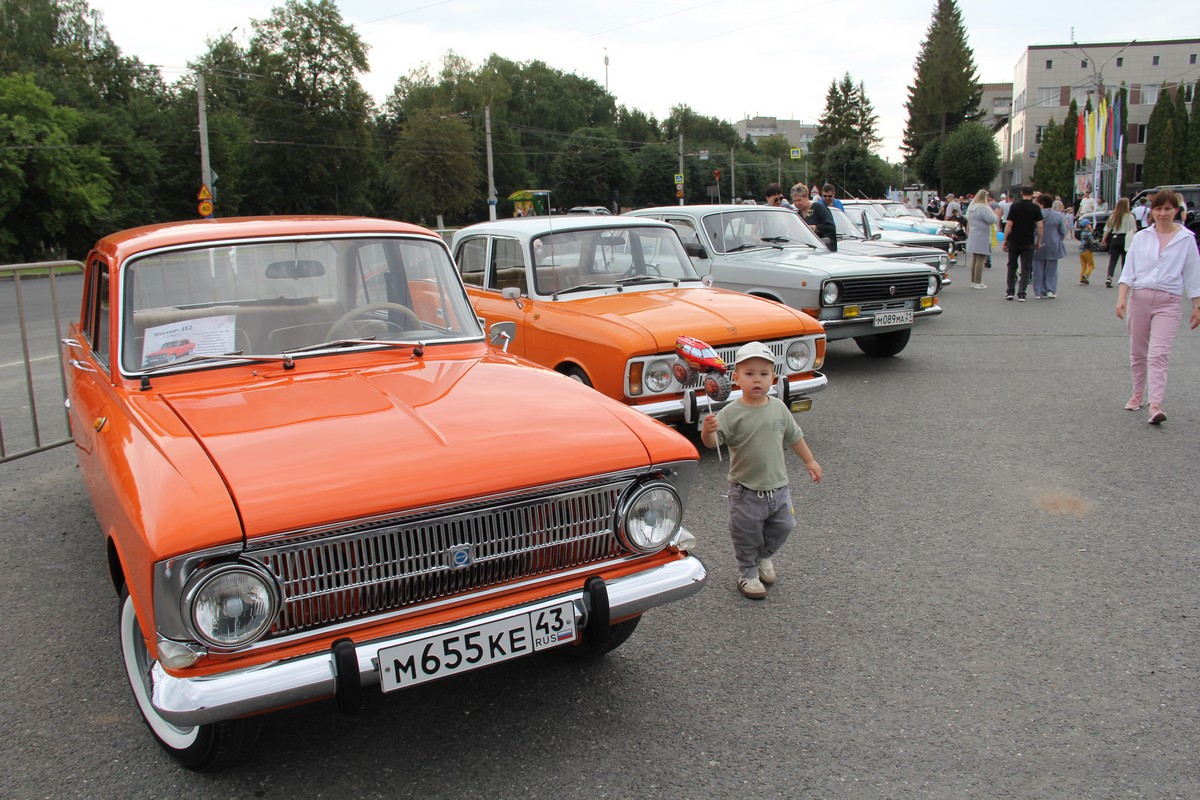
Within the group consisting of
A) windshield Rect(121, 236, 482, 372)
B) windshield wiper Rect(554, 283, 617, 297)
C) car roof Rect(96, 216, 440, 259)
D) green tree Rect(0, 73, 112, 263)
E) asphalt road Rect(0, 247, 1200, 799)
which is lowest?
asphalt road Rect(0, 247, 1200, 799)

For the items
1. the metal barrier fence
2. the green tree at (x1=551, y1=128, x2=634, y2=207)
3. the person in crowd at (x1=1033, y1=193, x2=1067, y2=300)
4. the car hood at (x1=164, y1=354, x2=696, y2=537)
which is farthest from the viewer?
the green tree at (x1=551, y1=128, x2=634, y2=207)

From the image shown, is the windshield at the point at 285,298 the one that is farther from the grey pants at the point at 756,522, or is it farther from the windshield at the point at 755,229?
the windshield at the point at 755,229

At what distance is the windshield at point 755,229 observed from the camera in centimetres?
1037

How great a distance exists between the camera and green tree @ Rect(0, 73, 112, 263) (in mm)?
39812

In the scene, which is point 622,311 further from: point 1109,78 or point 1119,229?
point 1109,78

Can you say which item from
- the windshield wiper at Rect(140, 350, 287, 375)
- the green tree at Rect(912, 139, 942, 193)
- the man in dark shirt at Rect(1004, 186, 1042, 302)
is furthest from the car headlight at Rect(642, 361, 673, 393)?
the green tree at Rect(912, 139, 942, 193)

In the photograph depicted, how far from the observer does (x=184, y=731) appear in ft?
9.77

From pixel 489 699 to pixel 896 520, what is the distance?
285 cm

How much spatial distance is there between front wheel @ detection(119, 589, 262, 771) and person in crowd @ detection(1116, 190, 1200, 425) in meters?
6.85

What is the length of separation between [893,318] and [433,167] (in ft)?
243

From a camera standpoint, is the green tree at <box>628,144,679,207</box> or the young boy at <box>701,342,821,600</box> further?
the green tree at <box>628,144,679,207</box>

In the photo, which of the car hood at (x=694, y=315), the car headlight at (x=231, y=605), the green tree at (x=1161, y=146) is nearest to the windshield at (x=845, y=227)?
the car hood at (x=694, y=315)

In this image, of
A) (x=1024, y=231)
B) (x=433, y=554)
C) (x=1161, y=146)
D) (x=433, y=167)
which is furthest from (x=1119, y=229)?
(x=433, y=167)

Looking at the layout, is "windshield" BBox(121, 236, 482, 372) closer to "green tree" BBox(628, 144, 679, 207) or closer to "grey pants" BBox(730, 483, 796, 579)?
"grey pants" BBox(730, 483, 796, 579)
